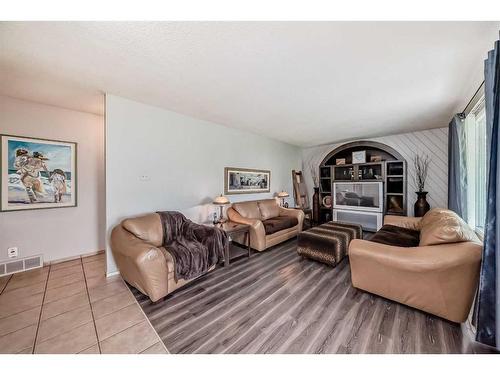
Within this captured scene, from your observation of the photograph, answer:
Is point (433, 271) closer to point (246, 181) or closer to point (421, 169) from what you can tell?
point (246, 181)

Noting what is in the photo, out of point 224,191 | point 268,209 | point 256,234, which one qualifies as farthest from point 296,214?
point 224,191

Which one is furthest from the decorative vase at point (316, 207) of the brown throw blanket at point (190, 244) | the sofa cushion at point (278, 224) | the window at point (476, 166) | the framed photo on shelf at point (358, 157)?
the brown throw blanket at point (190, 244)

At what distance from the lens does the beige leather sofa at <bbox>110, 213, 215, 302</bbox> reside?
189 centimetres

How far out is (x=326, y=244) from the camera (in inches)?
110

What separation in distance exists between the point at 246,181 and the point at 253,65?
276 cm

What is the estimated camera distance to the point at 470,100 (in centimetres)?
244

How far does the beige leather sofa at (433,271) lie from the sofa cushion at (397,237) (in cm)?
68

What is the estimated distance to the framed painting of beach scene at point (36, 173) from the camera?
2545 millimetres

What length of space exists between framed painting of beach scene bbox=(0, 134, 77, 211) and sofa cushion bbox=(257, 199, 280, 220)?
11.1 feet

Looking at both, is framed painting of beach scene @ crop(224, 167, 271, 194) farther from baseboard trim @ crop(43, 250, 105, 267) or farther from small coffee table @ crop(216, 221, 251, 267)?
baseboard trim @ crop(43, 250, 105, 267)

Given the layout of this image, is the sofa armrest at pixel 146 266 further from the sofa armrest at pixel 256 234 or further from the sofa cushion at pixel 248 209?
the sofa cushion at pixel 248 209

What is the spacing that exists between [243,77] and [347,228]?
289cm

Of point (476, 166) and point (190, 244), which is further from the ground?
point (476, 166)
